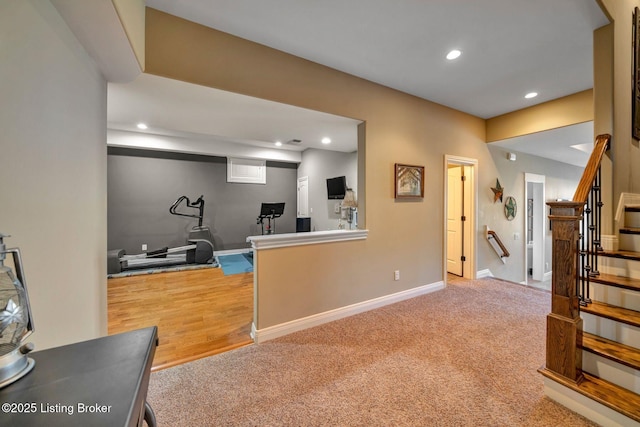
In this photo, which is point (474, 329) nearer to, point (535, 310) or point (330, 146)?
point (535, 310)

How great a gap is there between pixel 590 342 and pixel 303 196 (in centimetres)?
587

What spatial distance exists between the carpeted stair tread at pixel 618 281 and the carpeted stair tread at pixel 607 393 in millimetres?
664

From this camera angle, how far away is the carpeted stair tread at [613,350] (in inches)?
55.4

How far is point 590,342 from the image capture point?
159 centimetres

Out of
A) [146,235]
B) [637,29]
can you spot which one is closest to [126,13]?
[637,29]

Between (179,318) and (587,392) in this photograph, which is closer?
(587,392)

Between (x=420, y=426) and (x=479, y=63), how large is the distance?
3298 millimetres

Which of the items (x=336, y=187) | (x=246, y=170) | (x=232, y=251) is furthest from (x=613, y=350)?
(x=246, y=170)

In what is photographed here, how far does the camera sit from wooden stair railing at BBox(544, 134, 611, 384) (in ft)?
4.97

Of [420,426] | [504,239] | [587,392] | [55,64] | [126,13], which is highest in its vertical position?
[126,13]

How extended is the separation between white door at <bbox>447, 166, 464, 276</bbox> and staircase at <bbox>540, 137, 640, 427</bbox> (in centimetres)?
257

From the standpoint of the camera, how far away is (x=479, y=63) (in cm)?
255


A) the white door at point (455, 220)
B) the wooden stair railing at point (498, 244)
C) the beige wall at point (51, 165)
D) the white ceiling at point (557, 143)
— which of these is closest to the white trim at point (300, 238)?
the beige wall at point (51, 165)

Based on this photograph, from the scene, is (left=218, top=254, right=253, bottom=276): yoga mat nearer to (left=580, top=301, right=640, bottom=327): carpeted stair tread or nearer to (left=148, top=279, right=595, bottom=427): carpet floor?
(left=148, top=279, right=595, bottom=427): carpet floor
